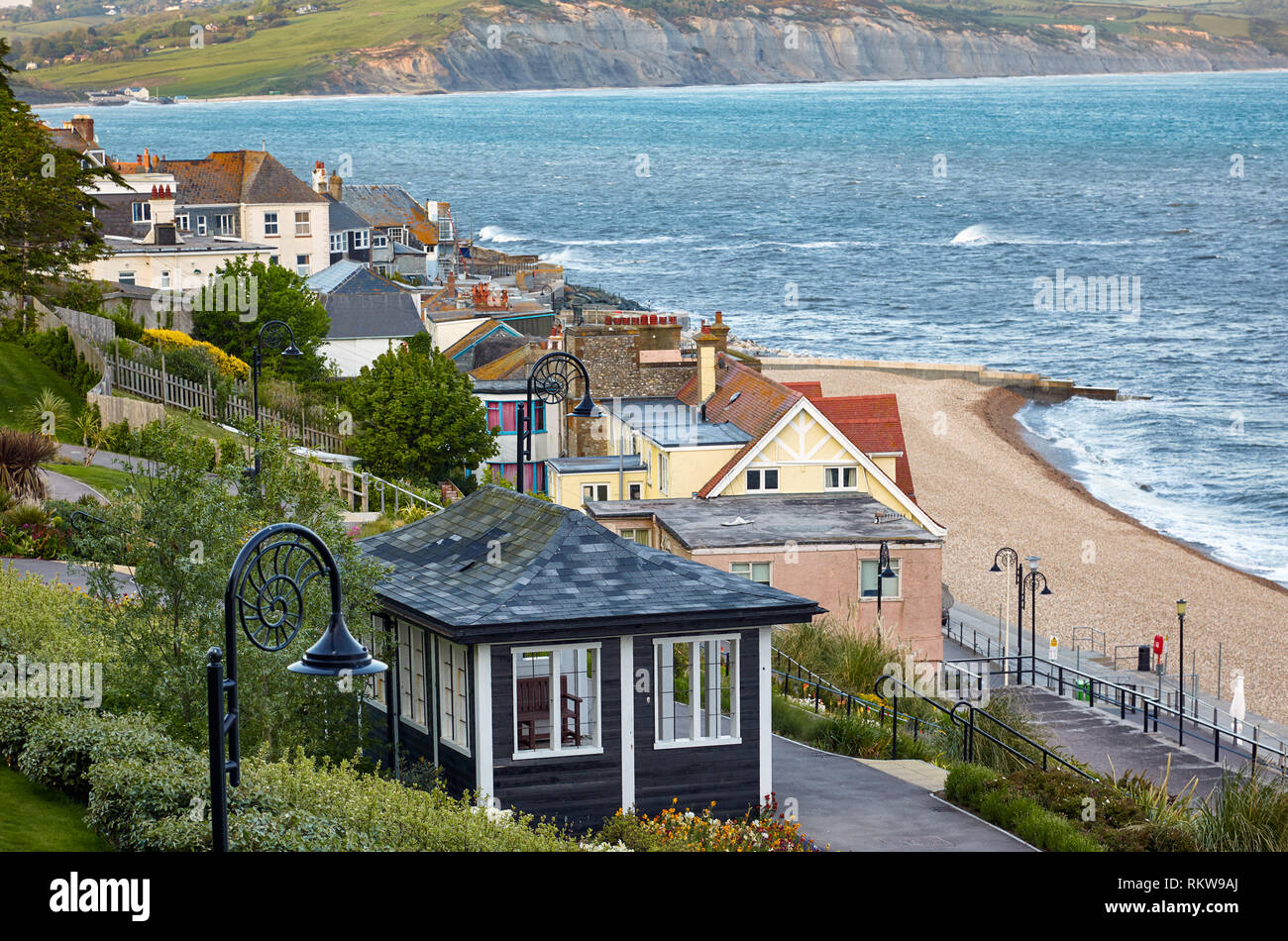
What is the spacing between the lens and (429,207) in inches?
4429

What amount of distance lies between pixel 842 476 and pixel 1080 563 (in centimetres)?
2087

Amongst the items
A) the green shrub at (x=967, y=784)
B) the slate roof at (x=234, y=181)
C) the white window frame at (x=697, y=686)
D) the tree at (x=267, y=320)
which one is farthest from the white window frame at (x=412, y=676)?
the slate roof at (x=234, y=181)

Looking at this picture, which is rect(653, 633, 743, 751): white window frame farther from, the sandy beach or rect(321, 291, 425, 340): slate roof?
rect(321, 291, 425, 340): slate roof

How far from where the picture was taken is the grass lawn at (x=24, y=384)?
41812 millimetres

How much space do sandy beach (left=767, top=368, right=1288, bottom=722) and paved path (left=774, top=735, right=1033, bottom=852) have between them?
2372cm

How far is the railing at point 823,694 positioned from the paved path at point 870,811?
3.21 metres

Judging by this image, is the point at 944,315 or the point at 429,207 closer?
the point at 429,207

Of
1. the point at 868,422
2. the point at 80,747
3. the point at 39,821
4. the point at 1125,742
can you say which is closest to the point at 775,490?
the point at 868,422

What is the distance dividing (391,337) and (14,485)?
3366cm

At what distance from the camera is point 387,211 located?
106 metres
